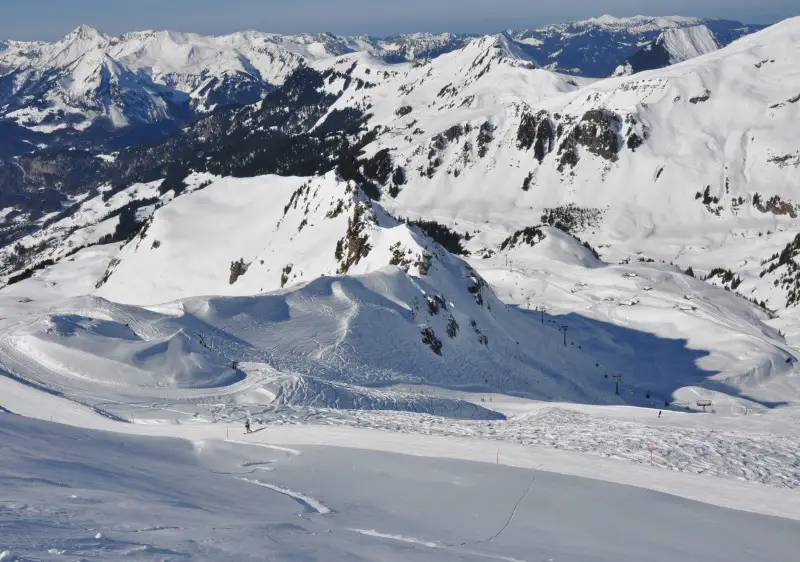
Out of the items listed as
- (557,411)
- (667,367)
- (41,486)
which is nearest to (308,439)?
(41,486)

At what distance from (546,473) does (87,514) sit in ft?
46.6

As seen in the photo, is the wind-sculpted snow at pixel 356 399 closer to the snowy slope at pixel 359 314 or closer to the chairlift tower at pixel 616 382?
the snowy slope at pixel 359 314

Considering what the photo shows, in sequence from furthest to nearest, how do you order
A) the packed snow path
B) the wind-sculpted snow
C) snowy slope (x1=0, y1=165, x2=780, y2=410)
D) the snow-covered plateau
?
1. snowy slope (x1=0, y1=165, x2=780, y2=410)
2. the wind-sculpted snow
3. the snow-covered plateau
4. the packed snow path

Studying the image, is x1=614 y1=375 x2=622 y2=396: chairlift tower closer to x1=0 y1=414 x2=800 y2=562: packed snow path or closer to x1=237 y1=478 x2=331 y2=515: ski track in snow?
x1=0 y1=414 x2=800 y2=562: packed snow path

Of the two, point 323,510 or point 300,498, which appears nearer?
point 323,510

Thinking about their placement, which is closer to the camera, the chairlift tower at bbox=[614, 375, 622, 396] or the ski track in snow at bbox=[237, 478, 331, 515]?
the ski track in snow at bbox=[237, 478, 331, 515]

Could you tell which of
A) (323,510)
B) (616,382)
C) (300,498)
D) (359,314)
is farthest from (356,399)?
(616,382)

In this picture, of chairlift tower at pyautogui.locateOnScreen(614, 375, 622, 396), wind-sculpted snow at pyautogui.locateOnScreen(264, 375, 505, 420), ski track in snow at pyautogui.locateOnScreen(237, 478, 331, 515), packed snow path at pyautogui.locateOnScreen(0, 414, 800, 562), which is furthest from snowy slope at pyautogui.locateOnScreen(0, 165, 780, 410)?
ski track in snow at pyautogui.locateOnScreen(237, 478, 331, 515)

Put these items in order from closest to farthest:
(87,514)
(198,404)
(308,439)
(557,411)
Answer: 1. (87,514)
2. (308,439)
3. (198,404)
4. (557,411)

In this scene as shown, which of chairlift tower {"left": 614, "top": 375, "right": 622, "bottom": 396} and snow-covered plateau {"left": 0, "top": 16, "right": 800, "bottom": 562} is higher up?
snow-covered plateau {"left": 0, "top": 16, "right": 800, "bottom": 562}

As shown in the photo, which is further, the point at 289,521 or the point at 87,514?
the point at 289,521

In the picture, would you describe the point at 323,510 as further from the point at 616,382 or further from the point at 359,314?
the point at 616,382

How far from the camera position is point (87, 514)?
44.1 ft

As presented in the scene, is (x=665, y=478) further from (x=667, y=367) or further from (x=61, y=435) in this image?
(x=667, y=367)
